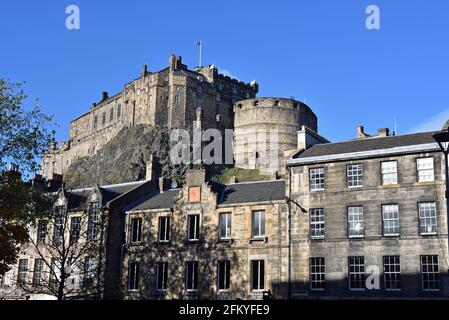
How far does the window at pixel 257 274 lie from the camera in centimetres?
3712

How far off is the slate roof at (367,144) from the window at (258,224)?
470 cm

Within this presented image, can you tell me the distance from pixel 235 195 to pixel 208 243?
4003 mm

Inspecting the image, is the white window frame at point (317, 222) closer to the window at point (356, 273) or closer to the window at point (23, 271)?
the window at point (356, 273)

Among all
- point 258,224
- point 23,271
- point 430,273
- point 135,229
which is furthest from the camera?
point 23,271

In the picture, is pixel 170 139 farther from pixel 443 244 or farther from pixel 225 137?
pixel 443 244

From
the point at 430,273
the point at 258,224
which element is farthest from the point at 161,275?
the point at 430,273

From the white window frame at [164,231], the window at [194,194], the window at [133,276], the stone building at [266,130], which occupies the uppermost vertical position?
the stone building at [266,130]

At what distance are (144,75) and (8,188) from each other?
83922mm

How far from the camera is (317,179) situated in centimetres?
3722

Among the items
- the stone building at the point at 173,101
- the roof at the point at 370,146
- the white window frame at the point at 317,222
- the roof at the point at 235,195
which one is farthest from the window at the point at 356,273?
the stone building at the point at 173,101

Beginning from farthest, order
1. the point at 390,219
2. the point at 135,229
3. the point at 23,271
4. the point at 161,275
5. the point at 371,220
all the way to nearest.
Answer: the point at 23,271
the point at 135,229
the point at 161,275
the point at 371,220
the point at 390,219

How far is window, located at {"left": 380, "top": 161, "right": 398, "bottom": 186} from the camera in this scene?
3494 centimetres

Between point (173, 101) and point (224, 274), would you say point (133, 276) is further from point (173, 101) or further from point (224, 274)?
point (173, 101)
